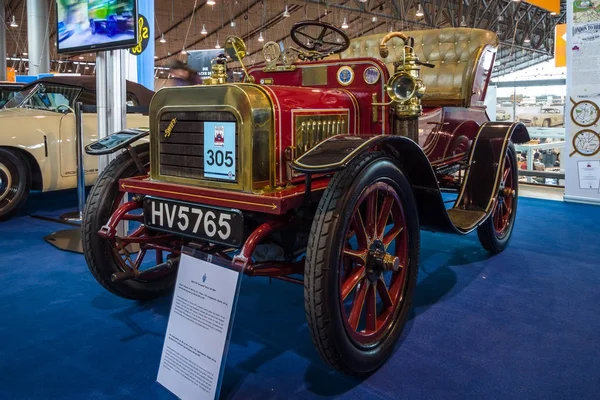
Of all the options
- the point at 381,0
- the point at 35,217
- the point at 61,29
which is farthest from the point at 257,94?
the point at 381,0

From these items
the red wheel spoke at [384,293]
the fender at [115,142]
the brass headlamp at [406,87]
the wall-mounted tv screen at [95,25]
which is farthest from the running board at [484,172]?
the wall-mounted tv screen at [95,25]

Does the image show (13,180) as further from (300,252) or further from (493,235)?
(493,235)

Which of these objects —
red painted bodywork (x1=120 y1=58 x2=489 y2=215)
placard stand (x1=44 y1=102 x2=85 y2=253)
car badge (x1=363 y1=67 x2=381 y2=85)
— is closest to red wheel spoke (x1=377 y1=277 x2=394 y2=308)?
red painted bodywork (x1=120 y1=58 x2=489 y2=215)

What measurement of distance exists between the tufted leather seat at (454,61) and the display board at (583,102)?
211 cm

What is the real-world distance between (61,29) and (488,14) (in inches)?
696

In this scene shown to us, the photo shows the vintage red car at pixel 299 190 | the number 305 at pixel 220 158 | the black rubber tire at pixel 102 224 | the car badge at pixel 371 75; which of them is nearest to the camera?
the vintage red car at pixel 299 190

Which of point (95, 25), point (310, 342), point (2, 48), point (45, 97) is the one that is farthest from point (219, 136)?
point (2, 48)

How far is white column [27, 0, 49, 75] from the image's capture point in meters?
12.2

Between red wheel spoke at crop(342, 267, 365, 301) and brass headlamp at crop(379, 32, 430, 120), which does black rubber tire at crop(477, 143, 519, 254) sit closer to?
brass headlamp at crop(379, 32, 430, 120)

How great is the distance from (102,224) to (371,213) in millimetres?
1310

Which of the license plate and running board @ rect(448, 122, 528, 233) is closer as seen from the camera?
the license plate

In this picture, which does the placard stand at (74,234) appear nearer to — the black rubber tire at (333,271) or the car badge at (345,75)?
the car badge at (345,75)

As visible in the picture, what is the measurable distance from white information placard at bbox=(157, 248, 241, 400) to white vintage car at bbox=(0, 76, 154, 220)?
366cm

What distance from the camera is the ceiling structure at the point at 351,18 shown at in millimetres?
17141
